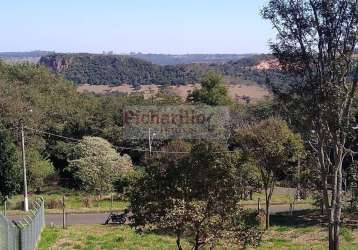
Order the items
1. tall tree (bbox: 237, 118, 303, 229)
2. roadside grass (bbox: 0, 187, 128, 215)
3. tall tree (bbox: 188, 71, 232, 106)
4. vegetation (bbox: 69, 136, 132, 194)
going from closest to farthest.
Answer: tall tree (bbox: 237, 118, 303, 229), roadside grass (bbox: 0, 187, 128, 215), vegetation (bbox: 69, 136, 132, 194), tall tree (bbox: 188, 71, 232, 106)

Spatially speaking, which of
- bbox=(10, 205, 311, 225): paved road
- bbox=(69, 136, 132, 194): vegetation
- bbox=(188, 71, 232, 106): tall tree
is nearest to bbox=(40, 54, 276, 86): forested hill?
bbox=(188, 71, 232, 106): tall tree

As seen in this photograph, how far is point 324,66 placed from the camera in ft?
47.7

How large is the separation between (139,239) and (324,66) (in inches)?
350

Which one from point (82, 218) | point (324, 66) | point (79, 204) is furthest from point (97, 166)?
point (324, 66)

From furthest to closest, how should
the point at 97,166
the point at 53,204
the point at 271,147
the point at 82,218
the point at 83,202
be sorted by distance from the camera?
the point at 97,166, the point at 83,202, the point at 53,204, the point at 82,218, the point at 271,147

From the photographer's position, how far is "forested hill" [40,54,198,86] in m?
153

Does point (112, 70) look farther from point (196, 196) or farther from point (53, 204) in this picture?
point (196, 196)

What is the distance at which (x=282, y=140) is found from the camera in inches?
997

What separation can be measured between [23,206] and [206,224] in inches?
829

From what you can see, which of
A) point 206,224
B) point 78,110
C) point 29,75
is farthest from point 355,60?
point 29,75

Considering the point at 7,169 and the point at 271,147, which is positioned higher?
the point at 271,147

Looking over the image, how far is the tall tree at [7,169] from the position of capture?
102 ft

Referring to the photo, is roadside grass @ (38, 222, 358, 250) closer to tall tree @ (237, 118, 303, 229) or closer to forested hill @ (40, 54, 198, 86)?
tall tree @ (237, 118, 303, 229)

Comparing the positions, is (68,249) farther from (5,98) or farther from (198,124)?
(198,124)
